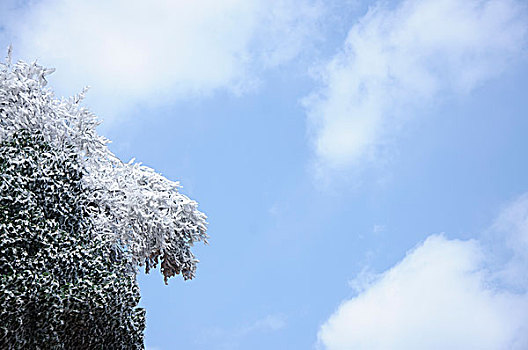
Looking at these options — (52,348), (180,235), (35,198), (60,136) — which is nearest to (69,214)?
(35,198)

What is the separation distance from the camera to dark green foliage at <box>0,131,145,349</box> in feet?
21.0

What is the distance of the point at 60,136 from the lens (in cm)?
786

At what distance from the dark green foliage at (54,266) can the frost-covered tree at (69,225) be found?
11 mm

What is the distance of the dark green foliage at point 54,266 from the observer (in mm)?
6395

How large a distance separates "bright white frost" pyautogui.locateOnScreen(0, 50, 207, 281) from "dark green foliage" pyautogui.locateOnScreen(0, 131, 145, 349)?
34 cm

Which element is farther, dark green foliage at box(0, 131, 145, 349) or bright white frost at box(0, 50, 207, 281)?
bright white frost at box(0, 50, 207, 281)

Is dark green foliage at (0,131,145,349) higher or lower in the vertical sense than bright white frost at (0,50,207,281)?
lower

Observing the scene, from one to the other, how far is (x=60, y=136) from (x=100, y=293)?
2.17m

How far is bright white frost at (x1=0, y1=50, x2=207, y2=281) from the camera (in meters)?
7.71

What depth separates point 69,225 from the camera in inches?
292

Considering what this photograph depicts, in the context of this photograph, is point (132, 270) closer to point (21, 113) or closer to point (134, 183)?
point (134, 183)

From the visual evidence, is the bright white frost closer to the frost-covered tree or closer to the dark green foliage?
the frost-covered tree

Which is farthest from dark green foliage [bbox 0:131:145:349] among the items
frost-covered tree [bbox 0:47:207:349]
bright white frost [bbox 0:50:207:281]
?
bright white frost [bbox 0:50:207:281]

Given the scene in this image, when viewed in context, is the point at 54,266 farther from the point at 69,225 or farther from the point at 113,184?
the point at 113,184
